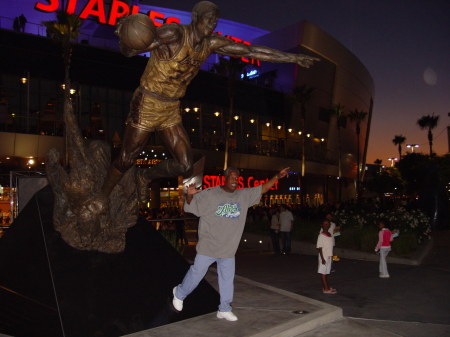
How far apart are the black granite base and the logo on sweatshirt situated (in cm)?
121

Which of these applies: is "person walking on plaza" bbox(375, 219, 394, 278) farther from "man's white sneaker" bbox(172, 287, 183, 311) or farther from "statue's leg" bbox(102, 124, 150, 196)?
"statue's leg" bbox(102, 124, 150, 196)

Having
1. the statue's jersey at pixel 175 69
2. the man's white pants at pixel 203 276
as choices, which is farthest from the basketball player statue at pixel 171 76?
the man's white pants at pixel 203 276

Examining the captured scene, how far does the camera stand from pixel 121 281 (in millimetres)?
4988

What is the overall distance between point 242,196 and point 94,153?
92.3 inches

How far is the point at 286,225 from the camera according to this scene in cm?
1407

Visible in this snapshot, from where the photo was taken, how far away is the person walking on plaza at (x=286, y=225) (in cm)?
1402

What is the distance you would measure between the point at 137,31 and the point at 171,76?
0.70 meters

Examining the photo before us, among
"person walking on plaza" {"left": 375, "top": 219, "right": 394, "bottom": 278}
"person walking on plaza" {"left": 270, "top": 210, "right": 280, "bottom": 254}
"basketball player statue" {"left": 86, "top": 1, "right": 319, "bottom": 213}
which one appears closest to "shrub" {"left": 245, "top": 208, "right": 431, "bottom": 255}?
"person walking on plaza" {"left": 270, "top": 210, "right": 280, "bottom": 254}

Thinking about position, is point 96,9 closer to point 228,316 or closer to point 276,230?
point 276,230

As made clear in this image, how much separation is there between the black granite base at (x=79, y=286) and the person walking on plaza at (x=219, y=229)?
1.51 ft

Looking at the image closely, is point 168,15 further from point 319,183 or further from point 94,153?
point 94,153

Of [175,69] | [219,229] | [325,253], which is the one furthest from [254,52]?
[325,253]

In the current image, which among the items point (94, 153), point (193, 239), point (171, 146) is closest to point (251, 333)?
point (171, 146)

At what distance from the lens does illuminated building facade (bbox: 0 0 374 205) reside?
27.8 m
